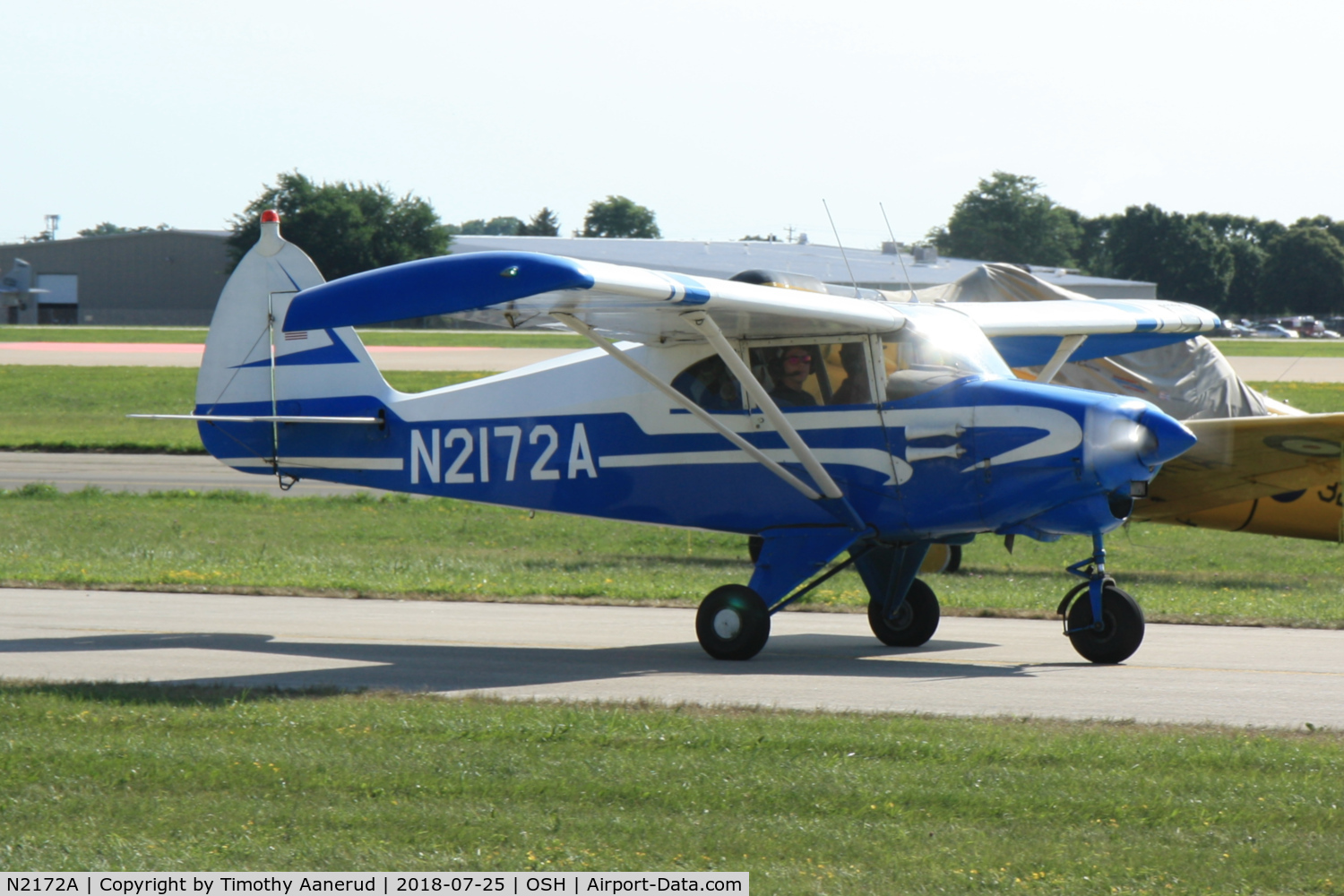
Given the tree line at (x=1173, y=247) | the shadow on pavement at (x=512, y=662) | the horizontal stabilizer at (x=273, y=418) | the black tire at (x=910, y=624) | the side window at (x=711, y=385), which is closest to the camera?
the shadow on pavement at (x=512, y=662)

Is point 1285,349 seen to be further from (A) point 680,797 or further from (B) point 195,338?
(A) point 680,797

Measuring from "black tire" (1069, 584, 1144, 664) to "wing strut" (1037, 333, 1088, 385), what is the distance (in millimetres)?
2456

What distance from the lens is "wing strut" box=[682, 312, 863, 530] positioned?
976 cm

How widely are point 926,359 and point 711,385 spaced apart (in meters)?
1.61

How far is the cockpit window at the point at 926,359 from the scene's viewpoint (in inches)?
404

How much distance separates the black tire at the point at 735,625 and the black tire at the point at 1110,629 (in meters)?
2.24

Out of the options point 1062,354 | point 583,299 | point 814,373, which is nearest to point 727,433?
point 814,373

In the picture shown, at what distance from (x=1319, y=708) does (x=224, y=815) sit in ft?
20.5

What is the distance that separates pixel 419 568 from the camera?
16.0m

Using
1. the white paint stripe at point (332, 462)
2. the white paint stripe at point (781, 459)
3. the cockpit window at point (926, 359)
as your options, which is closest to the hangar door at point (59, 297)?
the white paint stripe at point (332, 462)

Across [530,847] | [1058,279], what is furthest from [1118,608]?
[1058,279]

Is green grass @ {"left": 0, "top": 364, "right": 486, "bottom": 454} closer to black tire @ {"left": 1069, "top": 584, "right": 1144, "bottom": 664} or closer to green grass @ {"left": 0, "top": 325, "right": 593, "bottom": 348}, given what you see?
green grass @ {"left": 0, "top": 325, "right": 593, "bottom": 348}

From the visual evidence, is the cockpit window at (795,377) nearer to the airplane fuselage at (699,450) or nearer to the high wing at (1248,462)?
the airplane fuselage at (699,450)

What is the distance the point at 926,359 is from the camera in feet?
33.9
